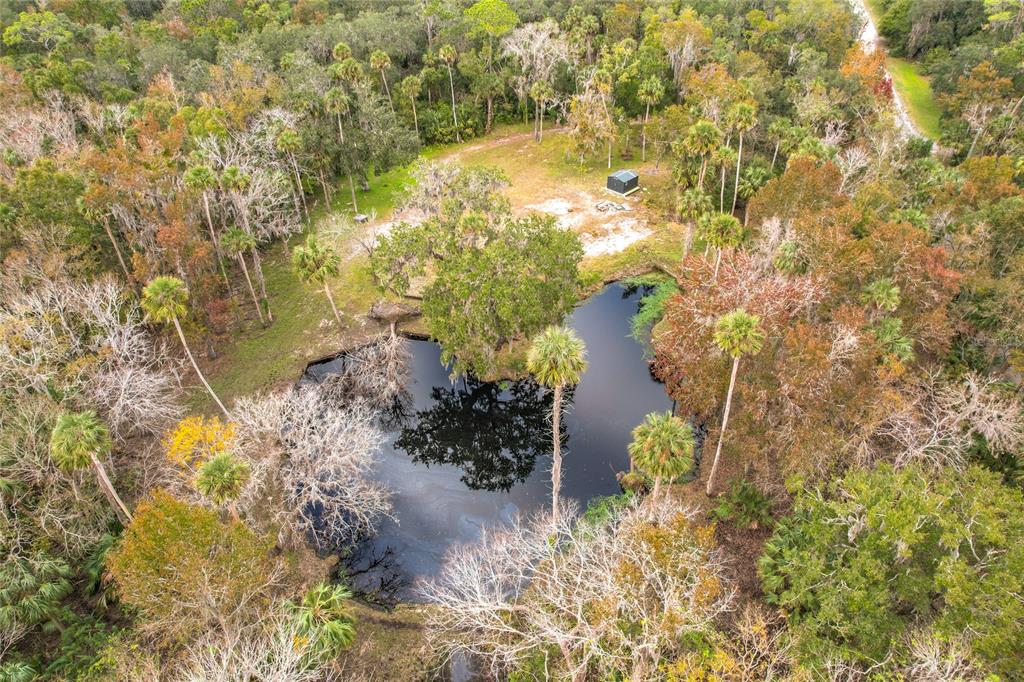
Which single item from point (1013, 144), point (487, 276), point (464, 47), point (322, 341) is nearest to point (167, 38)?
point (464, 47)

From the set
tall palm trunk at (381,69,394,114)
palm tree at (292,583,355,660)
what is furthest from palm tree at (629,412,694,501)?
tall palm trunk at (381,69,394,114)

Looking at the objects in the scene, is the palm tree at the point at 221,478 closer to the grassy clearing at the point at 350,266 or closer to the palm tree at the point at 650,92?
the grassy clearing at the point at 350,266

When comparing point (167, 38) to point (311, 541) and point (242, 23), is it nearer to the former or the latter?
point (242, 23)

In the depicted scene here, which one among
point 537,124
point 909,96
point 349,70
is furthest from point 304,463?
point 909,96

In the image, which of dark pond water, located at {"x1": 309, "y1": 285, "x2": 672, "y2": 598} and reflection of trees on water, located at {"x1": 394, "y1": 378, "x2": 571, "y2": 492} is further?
reflection of trees on water, located at {"x1": 394, "y1": 378, "x2": 571, "y2": 492}

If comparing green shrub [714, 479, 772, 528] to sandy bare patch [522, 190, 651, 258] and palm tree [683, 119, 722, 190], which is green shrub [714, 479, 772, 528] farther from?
sandy bare patch [522, 190, 651, 258]

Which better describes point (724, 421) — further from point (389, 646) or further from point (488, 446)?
point (389, 646)

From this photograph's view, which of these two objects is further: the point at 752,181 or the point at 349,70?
the point at 349,70
